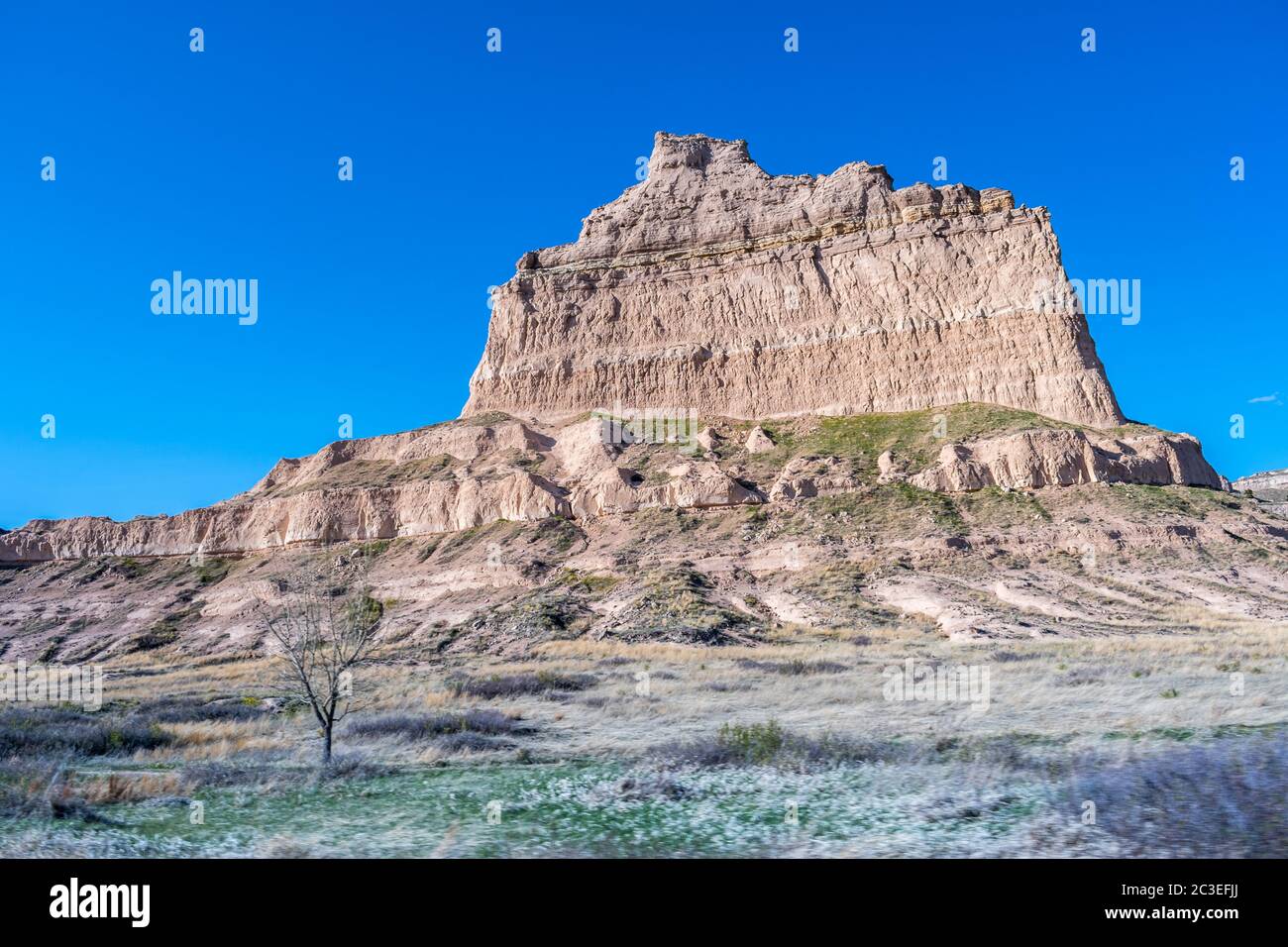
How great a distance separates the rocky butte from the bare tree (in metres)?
11.4

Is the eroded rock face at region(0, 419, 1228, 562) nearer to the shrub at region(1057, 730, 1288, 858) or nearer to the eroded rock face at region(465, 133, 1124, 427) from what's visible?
the eroded rock face at region(465, 133, 1124, 427)

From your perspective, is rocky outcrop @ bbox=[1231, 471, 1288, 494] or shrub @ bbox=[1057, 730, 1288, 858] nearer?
shrub @ bbox=[1057, 730, 1288, 858]

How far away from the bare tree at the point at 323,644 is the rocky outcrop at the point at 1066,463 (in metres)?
36.7

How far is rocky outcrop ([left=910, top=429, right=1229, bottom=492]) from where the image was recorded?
4722 centimetres

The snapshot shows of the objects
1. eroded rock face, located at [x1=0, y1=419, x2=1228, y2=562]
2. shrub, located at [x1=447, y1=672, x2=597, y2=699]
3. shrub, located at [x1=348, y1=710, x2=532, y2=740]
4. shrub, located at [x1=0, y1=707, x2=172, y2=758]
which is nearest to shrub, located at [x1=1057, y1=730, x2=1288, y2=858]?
shrub, located at [x1=348, y1=710, x2=532, y2=740]

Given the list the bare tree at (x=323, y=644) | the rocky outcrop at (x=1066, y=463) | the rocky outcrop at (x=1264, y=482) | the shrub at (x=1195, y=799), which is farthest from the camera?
the rocky outcrop at (x=1264, y=482)

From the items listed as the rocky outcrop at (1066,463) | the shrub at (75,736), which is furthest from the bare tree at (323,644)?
the rocky outcrop at (1066,463)

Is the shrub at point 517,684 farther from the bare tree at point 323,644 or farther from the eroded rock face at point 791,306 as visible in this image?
the eroded rock face at point 791,306

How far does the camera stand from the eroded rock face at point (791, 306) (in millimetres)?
60125

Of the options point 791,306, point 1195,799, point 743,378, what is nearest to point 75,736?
point 1195,799

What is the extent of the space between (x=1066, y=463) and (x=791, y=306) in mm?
29819
